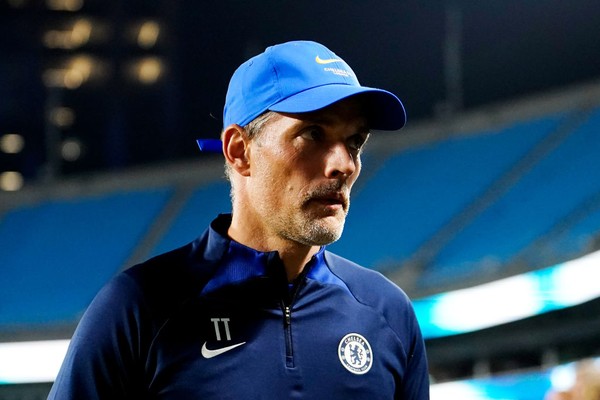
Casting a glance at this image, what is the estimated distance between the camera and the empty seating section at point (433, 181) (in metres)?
7.61

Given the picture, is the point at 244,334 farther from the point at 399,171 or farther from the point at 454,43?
the point at 454,43

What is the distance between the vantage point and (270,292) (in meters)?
1.52

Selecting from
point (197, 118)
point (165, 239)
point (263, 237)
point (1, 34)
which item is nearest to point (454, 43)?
point (197, 118)

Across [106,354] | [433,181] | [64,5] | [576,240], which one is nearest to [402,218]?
[433,181]

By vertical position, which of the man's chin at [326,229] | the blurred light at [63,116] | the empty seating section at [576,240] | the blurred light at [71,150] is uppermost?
the blurred light at [63,116]

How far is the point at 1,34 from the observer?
302 inches

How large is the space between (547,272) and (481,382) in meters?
0.82

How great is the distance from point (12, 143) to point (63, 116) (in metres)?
0.48

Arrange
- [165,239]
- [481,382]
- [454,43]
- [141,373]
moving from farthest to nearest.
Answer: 1. [454,43]
2. [165,239]
3. [481,382]
4. [141,373]

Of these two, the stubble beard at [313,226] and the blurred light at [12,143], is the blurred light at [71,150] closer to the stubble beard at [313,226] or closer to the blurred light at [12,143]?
the blurred light at [12,143]

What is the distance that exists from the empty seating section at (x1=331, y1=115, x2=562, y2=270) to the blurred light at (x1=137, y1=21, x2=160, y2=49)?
188 cm

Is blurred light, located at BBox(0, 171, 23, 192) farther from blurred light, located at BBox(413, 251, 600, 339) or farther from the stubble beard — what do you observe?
the stubble beard

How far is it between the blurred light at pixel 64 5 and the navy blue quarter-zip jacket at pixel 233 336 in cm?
641

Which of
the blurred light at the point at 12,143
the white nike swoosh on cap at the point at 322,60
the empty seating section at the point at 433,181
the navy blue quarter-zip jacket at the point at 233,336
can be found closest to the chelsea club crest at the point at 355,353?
the navy blue quarter-zip jacket at the point at 233,336
